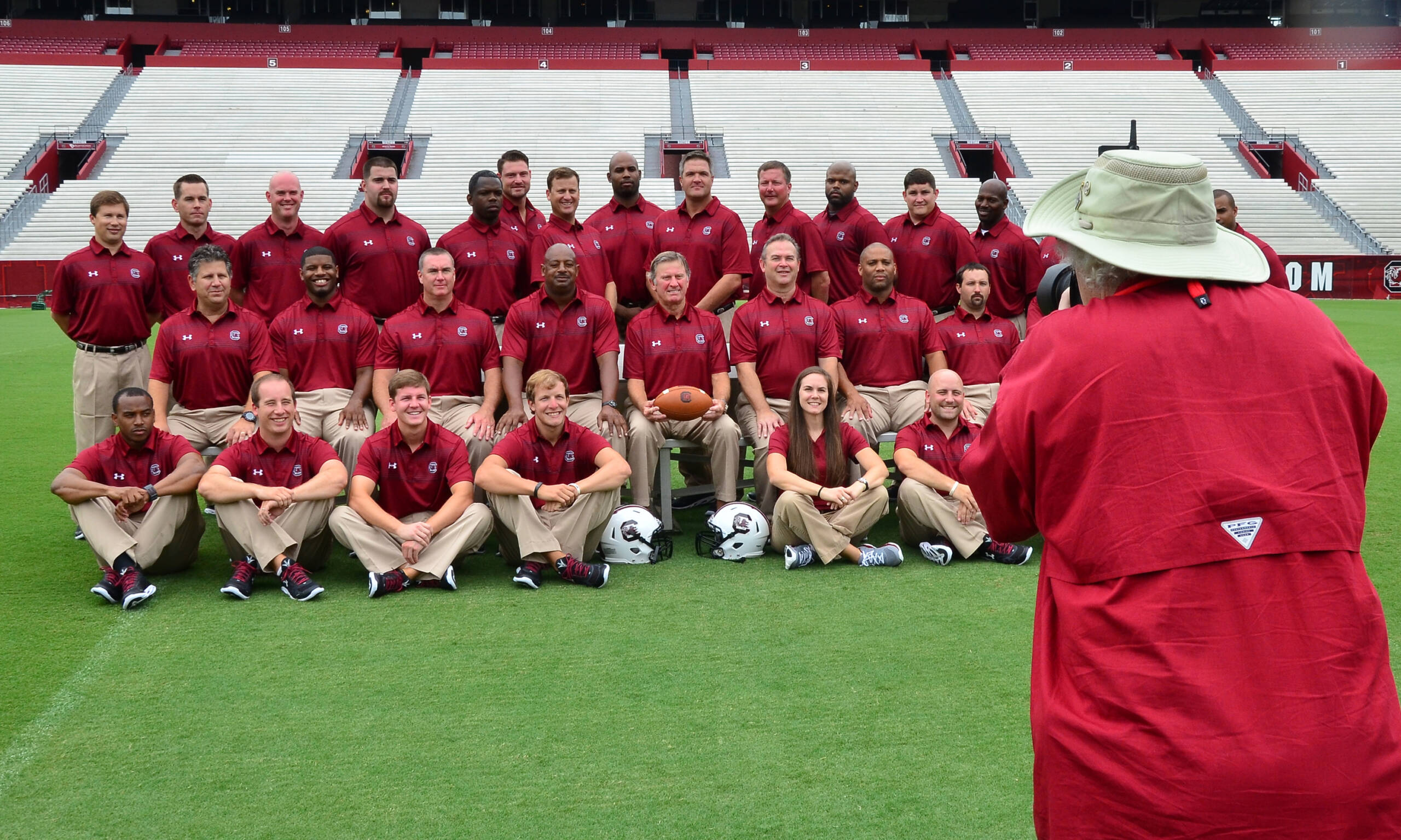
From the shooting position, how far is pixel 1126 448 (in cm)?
204

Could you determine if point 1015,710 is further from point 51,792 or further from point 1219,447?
point 51,792

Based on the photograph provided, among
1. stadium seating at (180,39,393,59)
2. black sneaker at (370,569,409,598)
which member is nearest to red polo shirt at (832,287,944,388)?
black sneaker at (370,569,409,598)

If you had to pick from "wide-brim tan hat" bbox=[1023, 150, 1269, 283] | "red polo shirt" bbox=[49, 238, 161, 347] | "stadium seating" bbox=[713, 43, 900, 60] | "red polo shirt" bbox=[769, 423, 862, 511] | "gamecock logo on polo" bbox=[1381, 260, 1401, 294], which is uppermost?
"stadium seating" bbox=[713, 43, 900, 60]

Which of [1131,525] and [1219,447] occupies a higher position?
[1219,447]

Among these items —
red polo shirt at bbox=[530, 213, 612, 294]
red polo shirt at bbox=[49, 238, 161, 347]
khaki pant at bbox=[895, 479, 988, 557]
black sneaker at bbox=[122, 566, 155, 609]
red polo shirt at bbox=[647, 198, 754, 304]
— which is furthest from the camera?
red polo shirt at bbox=[647, 198, 754, 304]

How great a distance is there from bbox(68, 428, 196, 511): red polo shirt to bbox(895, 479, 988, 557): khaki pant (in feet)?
13.9

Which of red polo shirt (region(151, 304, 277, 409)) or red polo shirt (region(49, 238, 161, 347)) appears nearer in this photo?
red polo shirt (region(151, 304, 277, 409))

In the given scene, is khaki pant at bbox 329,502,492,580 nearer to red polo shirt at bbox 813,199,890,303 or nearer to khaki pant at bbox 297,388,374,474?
khaki pant at bbox 297,388,374,474

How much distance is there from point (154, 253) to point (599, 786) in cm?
619

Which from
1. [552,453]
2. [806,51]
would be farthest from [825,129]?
[552,453]

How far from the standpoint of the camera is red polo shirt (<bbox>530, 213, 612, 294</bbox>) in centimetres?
873

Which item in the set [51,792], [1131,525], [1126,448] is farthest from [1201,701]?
[51,792]

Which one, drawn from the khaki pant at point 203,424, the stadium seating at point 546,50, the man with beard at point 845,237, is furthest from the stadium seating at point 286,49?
the khaki pant at point 203,424

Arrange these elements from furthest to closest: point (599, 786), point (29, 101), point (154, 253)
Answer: point (29, 101)
point (154, 253)
point (599, 786)
